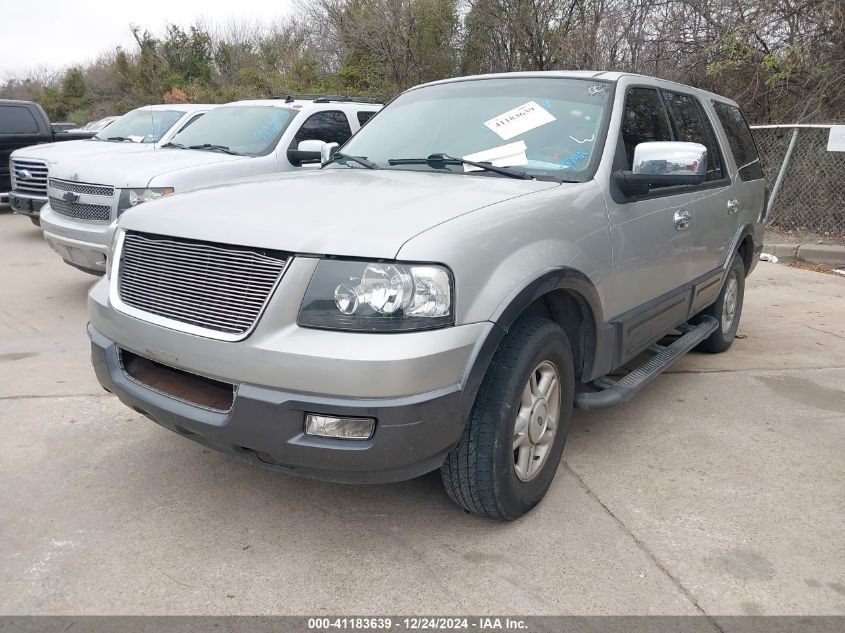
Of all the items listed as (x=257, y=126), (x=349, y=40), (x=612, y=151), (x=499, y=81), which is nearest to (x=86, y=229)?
(x=257, y=126)

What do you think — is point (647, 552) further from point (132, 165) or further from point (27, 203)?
point (27, 203)

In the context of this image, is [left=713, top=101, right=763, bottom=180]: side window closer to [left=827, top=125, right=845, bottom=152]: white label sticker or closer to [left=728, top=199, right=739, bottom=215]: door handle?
[left=728, top=199, right=739, bottom=215]: door handle

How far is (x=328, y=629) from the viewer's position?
7.64 ft

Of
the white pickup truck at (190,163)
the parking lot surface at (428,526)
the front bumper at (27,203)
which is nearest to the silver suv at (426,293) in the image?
the parking lot surface at (428,526)

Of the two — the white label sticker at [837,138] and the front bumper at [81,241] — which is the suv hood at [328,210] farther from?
the white label sticker at [837,138]

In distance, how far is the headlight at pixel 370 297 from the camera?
2.34 metres

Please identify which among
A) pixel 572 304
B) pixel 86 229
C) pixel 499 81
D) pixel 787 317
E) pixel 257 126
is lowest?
pixel 787 317

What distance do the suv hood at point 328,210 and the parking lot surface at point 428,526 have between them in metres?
1.18

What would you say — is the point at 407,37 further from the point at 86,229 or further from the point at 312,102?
the point at 86,229

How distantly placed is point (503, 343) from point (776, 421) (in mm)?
2260

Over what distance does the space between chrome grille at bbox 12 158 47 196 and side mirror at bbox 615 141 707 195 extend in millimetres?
8057

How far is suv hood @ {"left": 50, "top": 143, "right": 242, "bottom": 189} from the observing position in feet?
19.8

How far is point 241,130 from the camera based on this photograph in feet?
24.1

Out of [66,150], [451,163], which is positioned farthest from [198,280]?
[66,150]
